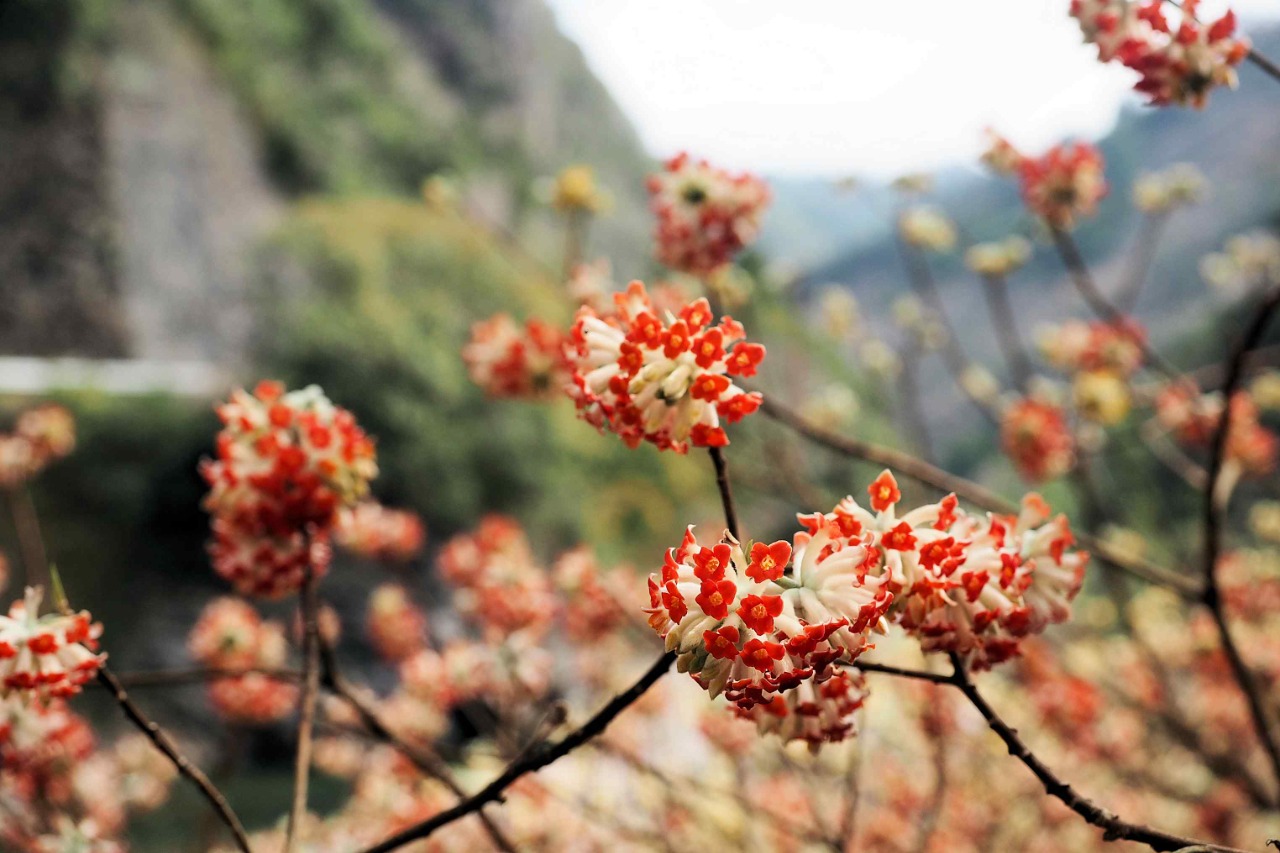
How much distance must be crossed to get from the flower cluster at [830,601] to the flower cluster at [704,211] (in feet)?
3.09

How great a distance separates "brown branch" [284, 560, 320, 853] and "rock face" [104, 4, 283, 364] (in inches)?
342

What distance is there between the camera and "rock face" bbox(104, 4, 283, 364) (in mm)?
8797

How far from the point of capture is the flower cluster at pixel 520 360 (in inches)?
75.4

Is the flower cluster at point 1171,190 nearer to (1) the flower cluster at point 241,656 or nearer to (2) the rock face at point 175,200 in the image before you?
(1) the flower cluster at point 241,656

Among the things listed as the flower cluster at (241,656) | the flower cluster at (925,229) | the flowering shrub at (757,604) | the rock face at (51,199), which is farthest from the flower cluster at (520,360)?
the rock face at (51,199)

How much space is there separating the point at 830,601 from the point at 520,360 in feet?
4.63

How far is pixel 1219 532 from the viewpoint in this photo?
1.45 metres

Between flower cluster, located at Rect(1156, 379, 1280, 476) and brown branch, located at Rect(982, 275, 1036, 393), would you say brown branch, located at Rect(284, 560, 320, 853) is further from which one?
flower cluster, located at Rect(1156, 379, 1280, 476)

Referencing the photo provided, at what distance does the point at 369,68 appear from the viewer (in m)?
13.9

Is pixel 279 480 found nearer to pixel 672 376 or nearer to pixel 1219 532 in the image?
pixel 672 376

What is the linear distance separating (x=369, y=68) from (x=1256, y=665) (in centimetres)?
1461

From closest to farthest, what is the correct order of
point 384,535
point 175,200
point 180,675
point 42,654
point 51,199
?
point 42,654
point 180,675
point 384,535
point 51,199
point 175,200

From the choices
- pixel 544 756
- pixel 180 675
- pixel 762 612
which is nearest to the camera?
pixel 762 612

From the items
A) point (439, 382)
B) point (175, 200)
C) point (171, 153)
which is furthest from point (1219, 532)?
point (171, 153)
